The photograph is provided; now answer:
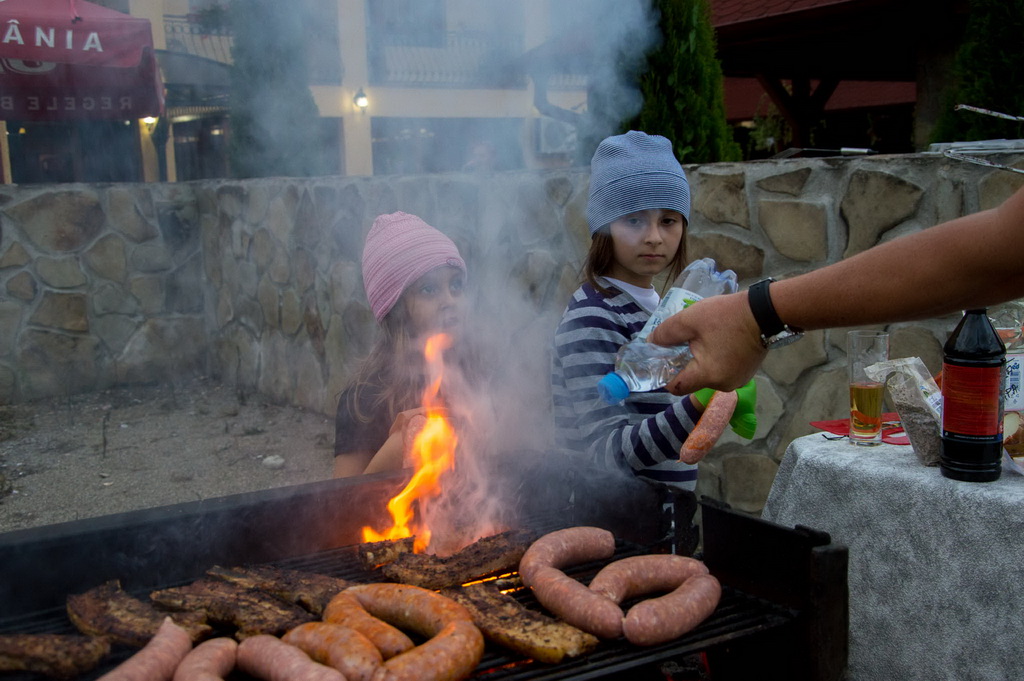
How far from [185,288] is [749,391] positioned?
21.8 feet

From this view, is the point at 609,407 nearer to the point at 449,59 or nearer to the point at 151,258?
the point at 449,59

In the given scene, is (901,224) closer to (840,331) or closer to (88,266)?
(840,331)

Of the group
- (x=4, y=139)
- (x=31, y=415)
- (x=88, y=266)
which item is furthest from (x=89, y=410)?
(x=4, y=139)

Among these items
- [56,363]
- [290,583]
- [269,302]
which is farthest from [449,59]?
[56,363]

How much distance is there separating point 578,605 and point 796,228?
2.40m

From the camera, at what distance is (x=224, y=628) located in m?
1.81

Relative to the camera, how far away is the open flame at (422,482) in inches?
94.0

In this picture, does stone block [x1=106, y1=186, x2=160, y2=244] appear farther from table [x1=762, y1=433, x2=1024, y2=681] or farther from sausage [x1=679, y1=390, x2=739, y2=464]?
table [x1=762, y1=433, x2=1024, y2=681]

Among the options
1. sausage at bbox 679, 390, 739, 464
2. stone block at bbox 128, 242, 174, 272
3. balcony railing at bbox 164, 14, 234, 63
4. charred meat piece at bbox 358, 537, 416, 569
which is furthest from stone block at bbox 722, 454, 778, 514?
stone block at bbox 128, 242, 174, 272

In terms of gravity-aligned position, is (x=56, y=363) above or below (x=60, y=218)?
below

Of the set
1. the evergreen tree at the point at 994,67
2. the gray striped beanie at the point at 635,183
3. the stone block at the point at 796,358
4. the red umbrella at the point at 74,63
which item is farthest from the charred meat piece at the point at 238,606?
the red umbrella at the point at 74,63

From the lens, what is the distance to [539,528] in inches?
92.2

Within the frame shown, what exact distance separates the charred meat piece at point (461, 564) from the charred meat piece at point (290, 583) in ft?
0.46

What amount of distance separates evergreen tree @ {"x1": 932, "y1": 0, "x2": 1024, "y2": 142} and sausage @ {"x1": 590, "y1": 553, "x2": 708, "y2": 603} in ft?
12.7
